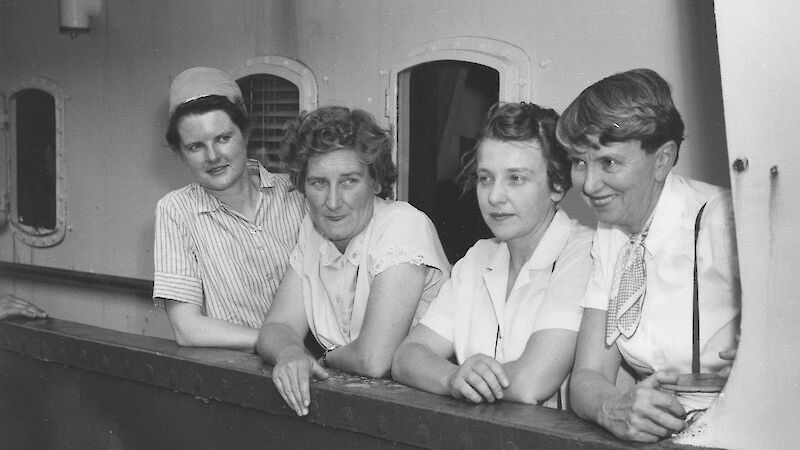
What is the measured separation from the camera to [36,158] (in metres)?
6.28

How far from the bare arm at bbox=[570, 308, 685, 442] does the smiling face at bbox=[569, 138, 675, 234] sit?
253mm

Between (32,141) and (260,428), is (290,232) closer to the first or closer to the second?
(260,428)

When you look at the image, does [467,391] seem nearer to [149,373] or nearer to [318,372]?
[318,372]

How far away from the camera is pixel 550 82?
360cm

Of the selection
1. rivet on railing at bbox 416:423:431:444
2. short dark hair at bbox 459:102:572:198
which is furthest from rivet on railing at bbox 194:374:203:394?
short dark hair at bbox 459:102:572:198

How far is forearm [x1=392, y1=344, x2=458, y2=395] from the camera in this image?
8.60ft

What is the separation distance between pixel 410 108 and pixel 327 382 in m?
1.64

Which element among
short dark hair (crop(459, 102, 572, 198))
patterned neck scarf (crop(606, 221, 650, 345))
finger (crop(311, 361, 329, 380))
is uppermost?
short dark hair (crop(459, 102, 572, 198))

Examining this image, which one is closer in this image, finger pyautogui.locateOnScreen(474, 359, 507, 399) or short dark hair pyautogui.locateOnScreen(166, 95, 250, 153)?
finger pyautogui.locateOnScreen(474, 359, 507, 399)

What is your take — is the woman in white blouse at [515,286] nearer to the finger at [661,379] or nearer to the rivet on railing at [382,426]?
the rivet on railing at [382,426]

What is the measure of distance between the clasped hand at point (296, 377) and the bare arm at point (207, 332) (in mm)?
504

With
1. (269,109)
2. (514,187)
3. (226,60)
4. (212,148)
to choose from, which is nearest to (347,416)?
(514,187)

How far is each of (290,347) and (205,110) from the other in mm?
985

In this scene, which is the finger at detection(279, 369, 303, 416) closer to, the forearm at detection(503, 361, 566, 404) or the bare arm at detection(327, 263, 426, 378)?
the bare arm at detection(327, 263, 426, 378)
